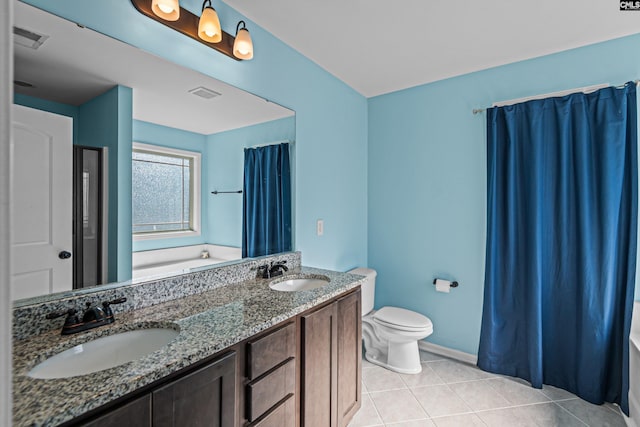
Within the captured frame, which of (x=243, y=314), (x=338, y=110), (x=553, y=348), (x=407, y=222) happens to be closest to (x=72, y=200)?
(x=243, y=314)

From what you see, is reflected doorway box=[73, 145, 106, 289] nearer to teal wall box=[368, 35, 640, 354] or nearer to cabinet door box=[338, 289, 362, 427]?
cabinet door box=[338, 289, 362, 427]

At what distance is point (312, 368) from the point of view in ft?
4.64

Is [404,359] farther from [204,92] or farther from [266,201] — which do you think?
[204,92]

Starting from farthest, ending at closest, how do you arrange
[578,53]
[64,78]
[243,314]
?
[578,53] → [243,314] → [64,78]

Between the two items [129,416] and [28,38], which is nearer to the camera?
[129,416]

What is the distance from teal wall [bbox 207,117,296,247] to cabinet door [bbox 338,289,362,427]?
0.74 m

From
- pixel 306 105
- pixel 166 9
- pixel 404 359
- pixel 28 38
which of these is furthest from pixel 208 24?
pixel 404 359

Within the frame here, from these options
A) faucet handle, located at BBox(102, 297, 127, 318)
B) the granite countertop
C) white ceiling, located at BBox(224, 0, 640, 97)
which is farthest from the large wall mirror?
white ceiling, located at BBox(224, 0, 640, 97)

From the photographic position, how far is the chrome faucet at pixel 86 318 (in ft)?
3.28

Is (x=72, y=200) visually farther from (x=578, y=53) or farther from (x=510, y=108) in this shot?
(x=578, y=53)

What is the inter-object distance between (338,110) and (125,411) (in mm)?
2476

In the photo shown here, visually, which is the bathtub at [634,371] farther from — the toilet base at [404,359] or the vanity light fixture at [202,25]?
the vanity light fixture at [202,25]

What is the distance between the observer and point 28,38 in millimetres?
1032

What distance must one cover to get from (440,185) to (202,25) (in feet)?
7.07
